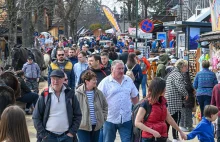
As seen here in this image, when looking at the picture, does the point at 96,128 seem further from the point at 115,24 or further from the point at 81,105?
the point at 115,24

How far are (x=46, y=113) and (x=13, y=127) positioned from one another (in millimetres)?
2087

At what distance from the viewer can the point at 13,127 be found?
4.65m

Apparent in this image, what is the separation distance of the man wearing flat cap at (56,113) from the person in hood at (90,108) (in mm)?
727

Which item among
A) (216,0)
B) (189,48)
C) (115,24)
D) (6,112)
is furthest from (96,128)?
(115,24)

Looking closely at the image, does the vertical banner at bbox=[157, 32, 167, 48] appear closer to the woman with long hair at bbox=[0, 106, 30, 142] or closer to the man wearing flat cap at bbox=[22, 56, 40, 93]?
the man wearing flat cap at bbox=[22, 56, 40, 93]

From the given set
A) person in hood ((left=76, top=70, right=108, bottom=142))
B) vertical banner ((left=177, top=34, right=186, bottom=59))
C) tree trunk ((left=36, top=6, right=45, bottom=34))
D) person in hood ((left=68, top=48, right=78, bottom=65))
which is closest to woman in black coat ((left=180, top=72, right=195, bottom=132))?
person in hood ((left=68, top=48, right=78, bottom=65))

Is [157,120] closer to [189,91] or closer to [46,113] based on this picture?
[46,113]

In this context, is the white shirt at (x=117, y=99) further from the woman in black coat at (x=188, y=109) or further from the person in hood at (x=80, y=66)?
the person in hood at (x=80, y=66)

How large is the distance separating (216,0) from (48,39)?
1906 centimetres

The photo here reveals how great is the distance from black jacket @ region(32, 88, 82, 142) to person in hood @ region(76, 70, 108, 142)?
721mm

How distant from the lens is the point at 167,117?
7.06m

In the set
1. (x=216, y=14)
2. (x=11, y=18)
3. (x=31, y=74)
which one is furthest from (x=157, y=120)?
(x=11, y=18)

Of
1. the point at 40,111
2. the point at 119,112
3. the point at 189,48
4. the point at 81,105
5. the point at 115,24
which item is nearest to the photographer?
the point at 40,111

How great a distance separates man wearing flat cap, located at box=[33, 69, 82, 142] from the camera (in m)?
6.74
